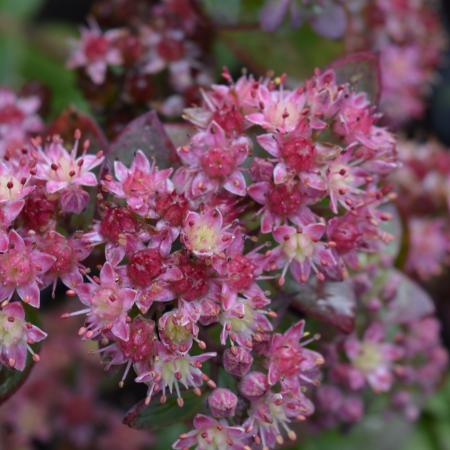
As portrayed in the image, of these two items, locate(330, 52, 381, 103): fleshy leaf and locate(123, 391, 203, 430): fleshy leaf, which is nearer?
locate(123, 391, 203, 430): fleshy leaf

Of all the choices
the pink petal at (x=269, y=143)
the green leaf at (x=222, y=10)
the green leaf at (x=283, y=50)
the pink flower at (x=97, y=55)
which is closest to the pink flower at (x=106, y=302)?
the pink petal at (x=269, y=143)

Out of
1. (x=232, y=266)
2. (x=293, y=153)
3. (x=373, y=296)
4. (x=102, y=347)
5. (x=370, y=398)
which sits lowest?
(x=370, y=398)

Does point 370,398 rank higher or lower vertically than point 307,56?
lower

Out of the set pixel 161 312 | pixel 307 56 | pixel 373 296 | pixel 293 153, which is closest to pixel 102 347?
pixel 161 312

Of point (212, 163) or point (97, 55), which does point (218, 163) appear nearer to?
point (212, 163)

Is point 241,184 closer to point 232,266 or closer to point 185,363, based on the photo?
point 232,266

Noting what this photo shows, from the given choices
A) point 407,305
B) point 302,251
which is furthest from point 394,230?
point 302,251

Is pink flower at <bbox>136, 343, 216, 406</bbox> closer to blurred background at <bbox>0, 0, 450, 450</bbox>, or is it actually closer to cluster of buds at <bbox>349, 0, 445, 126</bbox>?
blurred background at <bbox>0, 0, 450, 450</bbox>

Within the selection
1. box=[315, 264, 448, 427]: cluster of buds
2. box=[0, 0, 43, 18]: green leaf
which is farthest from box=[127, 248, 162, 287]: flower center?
box=[0, 0, 43, 18]: green leaf
